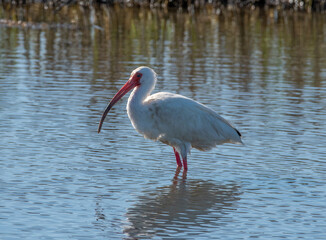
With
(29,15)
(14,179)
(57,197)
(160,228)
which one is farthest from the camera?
(29,15)

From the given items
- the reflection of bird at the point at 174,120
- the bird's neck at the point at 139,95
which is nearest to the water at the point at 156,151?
the reflection of bird at the point at 174,120

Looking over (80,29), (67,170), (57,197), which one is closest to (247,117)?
(67,170)

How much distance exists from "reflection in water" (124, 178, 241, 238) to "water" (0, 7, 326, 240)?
13 millimetres

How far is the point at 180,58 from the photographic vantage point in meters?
19.6

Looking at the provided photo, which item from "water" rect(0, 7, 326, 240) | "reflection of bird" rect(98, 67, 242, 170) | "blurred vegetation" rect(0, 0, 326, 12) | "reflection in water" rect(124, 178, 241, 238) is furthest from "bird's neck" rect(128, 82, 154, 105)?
"blurred vegetation" rect(0, 0, 326, 12)

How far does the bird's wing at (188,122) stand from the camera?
9344mm

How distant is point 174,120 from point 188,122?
7.5 inches

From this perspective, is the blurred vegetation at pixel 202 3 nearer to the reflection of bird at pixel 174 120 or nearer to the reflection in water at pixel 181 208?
the reflection of bird at pixel 174 120

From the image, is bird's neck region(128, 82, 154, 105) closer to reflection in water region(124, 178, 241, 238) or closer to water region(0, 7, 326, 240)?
water region(0, 7, 326, 240)

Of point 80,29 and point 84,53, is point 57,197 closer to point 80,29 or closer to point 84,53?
point 84,53

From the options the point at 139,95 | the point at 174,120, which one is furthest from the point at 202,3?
the point at 174,120

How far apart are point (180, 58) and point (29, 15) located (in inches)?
460

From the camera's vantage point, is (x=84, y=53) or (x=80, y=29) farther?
(x=80, y=29)

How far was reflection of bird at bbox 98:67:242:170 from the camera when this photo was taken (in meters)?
9.34
